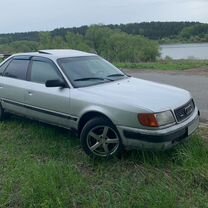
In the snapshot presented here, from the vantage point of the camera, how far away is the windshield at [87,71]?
509 cm

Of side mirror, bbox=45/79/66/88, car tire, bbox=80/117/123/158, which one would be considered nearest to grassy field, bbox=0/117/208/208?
car tire, bbox=80/117/123/158

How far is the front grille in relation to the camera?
4.30 m

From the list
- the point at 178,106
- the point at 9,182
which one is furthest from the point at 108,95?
the point at 9,182

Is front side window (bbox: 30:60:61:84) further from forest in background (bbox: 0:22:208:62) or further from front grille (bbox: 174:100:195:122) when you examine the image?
forest in background (bbox: 0:22:208:62)

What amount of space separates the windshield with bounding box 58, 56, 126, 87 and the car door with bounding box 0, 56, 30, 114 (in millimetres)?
911

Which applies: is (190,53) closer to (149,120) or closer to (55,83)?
(55,83)

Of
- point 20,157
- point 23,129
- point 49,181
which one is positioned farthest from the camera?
point 23,129

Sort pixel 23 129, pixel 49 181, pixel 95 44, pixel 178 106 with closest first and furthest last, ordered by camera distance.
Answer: pixel 49 181, pixel 178 106, pixel 23 129, pixel 95 44

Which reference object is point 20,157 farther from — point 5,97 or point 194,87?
point 194,87

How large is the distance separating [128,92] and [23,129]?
7.89ft

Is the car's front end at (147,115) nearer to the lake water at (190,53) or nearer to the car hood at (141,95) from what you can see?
the car hood at (141,95)

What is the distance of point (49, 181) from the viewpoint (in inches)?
149

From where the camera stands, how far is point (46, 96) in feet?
17.1

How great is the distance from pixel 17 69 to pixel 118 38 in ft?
111
